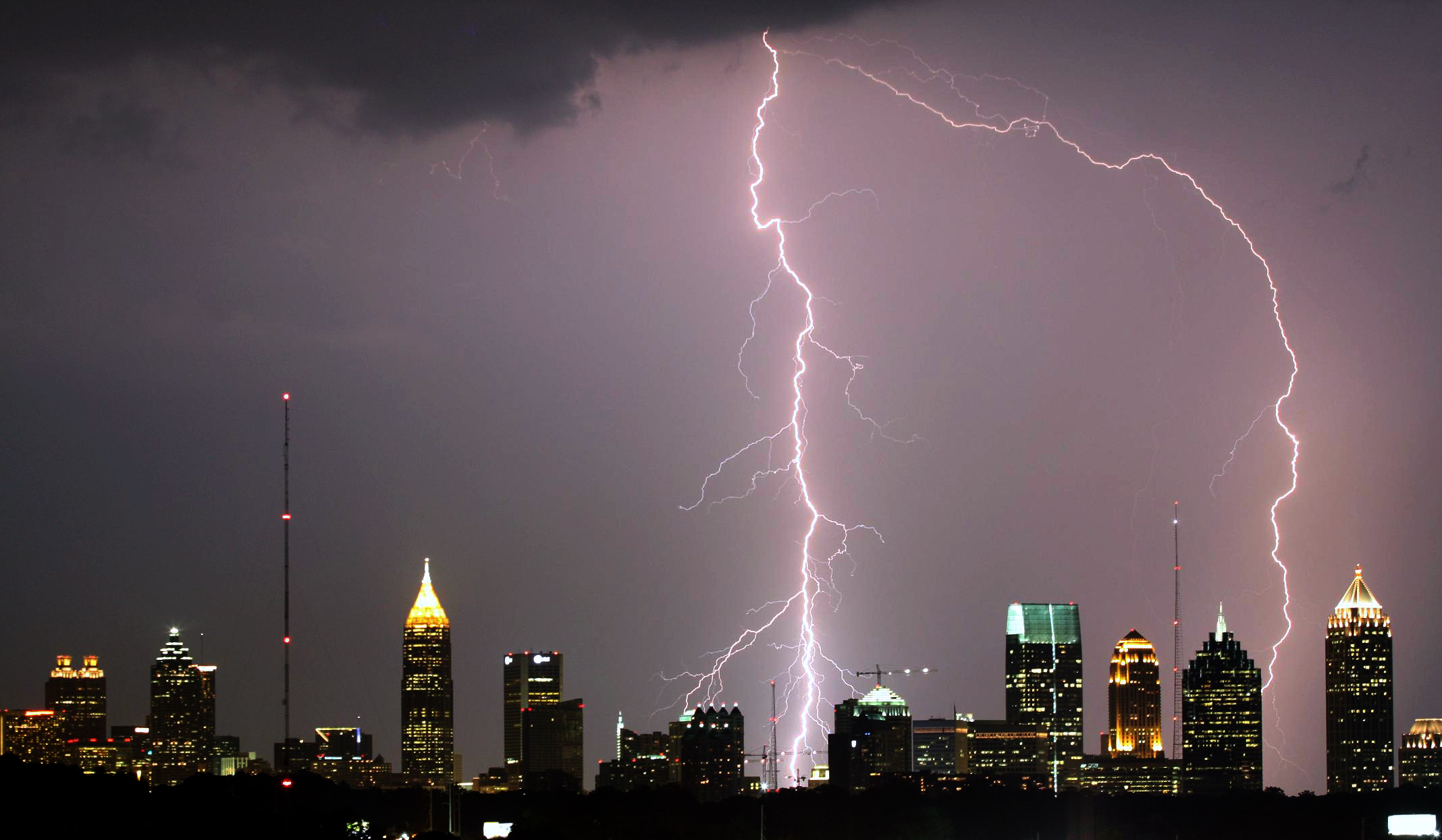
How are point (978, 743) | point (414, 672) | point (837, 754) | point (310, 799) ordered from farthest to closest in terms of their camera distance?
1. point (978, 743)
2. point (414, 672)
3. point (837, 754)
4. point (310, 799)

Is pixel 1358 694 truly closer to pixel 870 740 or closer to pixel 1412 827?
pixel 870 740

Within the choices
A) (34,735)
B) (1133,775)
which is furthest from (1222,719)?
(34,735)

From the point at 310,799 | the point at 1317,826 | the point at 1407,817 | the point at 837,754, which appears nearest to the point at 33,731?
the point at 837,754

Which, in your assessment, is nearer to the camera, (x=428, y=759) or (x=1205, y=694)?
(x=428, y=759)

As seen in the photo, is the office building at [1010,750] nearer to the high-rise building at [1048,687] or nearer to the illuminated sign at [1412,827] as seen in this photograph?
the high-rise building at [1048,687]

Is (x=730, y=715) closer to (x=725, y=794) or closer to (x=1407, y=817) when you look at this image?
(x=725, y=794)

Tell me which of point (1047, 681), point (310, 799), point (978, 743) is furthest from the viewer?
point (1047, 681)
